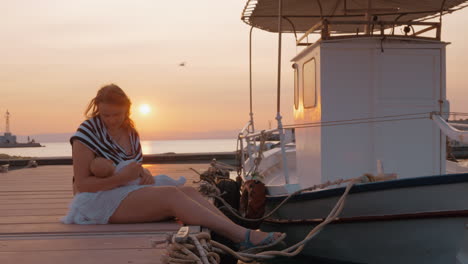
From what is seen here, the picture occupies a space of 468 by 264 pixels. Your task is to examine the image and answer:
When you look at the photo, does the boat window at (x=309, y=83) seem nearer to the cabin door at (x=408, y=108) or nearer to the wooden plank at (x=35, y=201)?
the cabin door at (x=408, y=108)

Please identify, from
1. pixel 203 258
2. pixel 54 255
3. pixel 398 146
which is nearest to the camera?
pixel 203 258

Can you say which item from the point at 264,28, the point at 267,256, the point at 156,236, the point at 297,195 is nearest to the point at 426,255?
the point at 297,195

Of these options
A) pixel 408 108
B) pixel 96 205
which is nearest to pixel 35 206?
pixel 96 205

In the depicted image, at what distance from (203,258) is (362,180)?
277cm

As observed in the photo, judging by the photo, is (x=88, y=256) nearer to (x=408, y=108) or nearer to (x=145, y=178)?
(x=145, y=178)

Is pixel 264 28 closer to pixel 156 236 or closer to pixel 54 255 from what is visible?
pixel 156 236

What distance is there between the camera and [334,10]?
8680 mm

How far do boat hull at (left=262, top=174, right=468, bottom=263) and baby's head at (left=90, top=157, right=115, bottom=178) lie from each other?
2489 millimetres

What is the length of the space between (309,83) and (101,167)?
13.4ft

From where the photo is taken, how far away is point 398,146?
683 centimetres

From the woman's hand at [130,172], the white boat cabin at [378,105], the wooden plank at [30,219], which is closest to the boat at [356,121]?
the white boat cabin at [378,105]

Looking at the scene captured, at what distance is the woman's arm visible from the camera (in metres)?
4.07

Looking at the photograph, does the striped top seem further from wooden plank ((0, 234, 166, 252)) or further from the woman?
wooden plank ((0, 234, 166, 252))

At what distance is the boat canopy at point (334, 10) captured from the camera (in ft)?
26.4
